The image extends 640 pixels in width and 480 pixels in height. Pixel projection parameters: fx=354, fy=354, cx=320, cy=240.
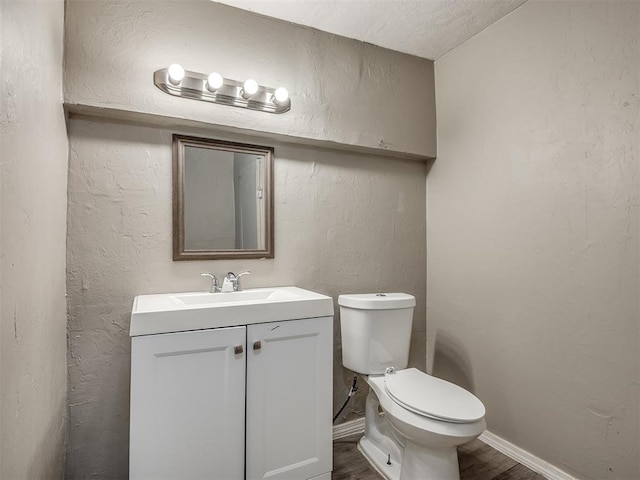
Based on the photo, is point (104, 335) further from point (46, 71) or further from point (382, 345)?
point (382, 345)

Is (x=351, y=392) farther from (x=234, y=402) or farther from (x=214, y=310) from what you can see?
(x=214, y=310)

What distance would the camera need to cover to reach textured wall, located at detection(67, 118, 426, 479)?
153 cm

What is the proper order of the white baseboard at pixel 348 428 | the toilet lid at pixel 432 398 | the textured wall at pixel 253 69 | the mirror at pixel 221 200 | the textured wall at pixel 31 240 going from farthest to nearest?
the white baseboard at pixel 348 428, the mirror at pixel 221 200, the textured wall at pixel 253 69, the toilet lid at pixel 432 398, the textured wall at pixel 31 240

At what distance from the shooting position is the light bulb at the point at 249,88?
168cm

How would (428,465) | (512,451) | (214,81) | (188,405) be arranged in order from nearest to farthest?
(188,405)
(428,465)
(214,81)
(512,451)

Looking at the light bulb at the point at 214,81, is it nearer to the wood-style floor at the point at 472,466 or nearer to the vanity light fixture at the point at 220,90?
the vanity light fixture at the point at 220,90

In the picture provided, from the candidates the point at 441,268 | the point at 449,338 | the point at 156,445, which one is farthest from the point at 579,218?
the point at 156,445

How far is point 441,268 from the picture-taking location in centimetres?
225

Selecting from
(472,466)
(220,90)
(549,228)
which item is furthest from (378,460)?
(220,90)

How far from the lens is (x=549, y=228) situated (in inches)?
64.7

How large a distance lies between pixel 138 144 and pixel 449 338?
6.64 feet

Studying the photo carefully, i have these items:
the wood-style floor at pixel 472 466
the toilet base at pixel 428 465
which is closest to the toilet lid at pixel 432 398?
the toilet base at pixel 428 465

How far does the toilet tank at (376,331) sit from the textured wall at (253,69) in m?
0.89

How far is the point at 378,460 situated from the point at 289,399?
653 millimetres
